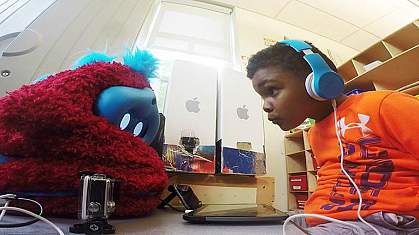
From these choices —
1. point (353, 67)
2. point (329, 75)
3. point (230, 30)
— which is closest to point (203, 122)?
point (329, 75)

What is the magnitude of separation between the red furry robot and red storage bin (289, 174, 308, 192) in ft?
4.72

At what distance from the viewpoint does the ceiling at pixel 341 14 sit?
74.4 inches

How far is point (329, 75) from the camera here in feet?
1.46

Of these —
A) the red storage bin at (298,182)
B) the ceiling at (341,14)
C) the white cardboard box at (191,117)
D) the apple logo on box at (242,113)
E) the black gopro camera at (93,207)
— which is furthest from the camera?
the ceiling at (341,14)

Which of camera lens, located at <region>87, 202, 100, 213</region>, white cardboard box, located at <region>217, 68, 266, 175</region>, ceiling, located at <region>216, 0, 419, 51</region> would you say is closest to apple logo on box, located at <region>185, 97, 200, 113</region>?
white cardboard box, located at <region>217, 68, 266, 175</region>

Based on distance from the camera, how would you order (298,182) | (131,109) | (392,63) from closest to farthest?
1. (131,109)
2. (392,63)
3. (298,182)

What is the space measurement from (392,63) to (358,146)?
3.79ft

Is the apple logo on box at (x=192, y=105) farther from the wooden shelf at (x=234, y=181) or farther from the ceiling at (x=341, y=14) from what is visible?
the ceiling at (x=341, y=14)

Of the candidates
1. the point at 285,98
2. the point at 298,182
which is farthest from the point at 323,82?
the point at 298,182

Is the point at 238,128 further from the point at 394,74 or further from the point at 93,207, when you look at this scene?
the point at 394,74

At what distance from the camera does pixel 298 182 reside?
1.67 meters

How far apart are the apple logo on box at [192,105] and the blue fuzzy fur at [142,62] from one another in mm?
376

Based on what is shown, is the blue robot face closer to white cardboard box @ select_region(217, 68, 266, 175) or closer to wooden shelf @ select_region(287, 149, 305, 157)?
white cardboard box @ select_region(217, 68, 266, 175)

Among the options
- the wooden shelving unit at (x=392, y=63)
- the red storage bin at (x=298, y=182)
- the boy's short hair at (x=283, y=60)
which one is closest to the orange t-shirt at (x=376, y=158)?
the boy's short hair at (x=283, y=60)
